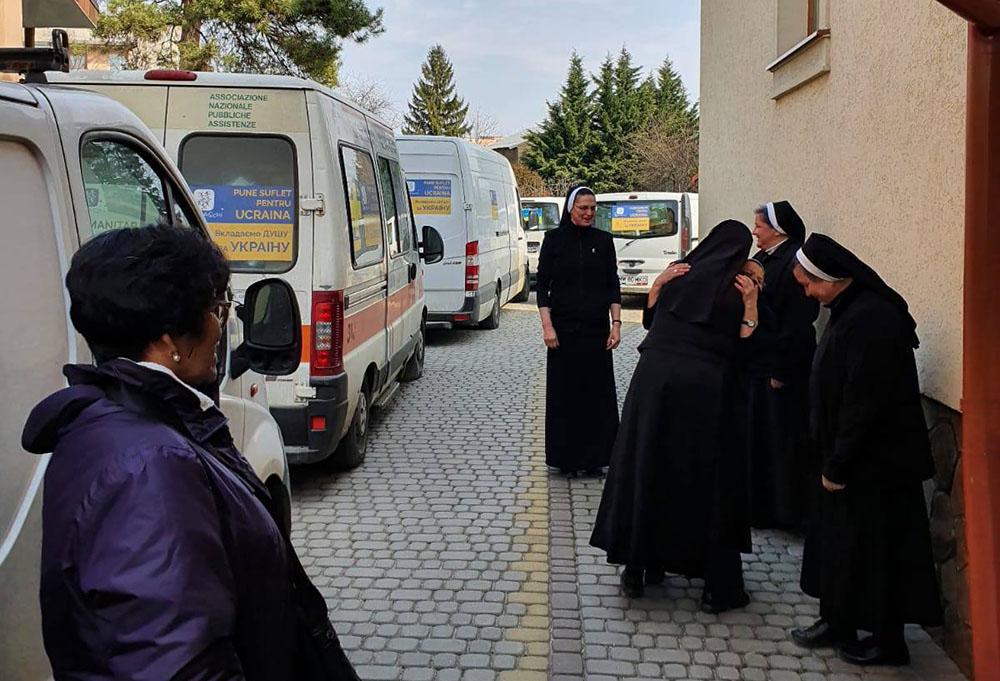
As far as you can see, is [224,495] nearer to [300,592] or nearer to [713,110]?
[300,592]

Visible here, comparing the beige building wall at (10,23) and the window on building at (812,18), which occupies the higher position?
the beige building wall at (10,23)

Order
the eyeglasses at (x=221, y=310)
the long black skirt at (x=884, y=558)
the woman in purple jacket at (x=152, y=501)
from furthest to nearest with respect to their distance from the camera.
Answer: the long black skirt at (x=884, y=558)
the eyeglasses at (x=221, y=310)
the woman in purple jacket at (x=152, y=501)

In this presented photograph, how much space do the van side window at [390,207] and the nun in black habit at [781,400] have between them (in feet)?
11.8

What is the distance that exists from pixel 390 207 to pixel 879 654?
566 cm

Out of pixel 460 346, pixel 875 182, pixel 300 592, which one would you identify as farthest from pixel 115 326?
pixel 460 346

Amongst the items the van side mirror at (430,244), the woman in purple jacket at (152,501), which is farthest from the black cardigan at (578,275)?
the woman in purple jacket at (152,501)

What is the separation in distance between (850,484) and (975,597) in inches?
31.1

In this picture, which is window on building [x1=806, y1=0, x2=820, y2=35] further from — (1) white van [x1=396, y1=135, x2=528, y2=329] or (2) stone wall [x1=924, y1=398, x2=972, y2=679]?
(1) white van [x1=396, y1=135, x2=528, y2=329]

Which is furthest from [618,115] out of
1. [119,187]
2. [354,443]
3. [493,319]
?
[119,187]

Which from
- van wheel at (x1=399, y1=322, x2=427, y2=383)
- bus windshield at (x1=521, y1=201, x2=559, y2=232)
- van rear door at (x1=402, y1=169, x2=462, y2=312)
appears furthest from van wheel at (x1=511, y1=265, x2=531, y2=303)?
van wheel at (x1=399, y1=322, x2=427, y2=383)

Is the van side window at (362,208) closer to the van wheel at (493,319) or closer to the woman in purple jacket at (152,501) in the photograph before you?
the woman in purple jacket at (152,501)

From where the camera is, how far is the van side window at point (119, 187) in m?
2.61

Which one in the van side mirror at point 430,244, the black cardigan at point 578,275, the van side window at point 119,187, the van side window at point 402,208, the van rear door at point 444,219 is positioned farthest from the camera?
the van rear door at point 444,219

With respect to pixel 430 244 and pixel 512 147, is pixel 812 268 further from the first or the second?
pixel 512 147
